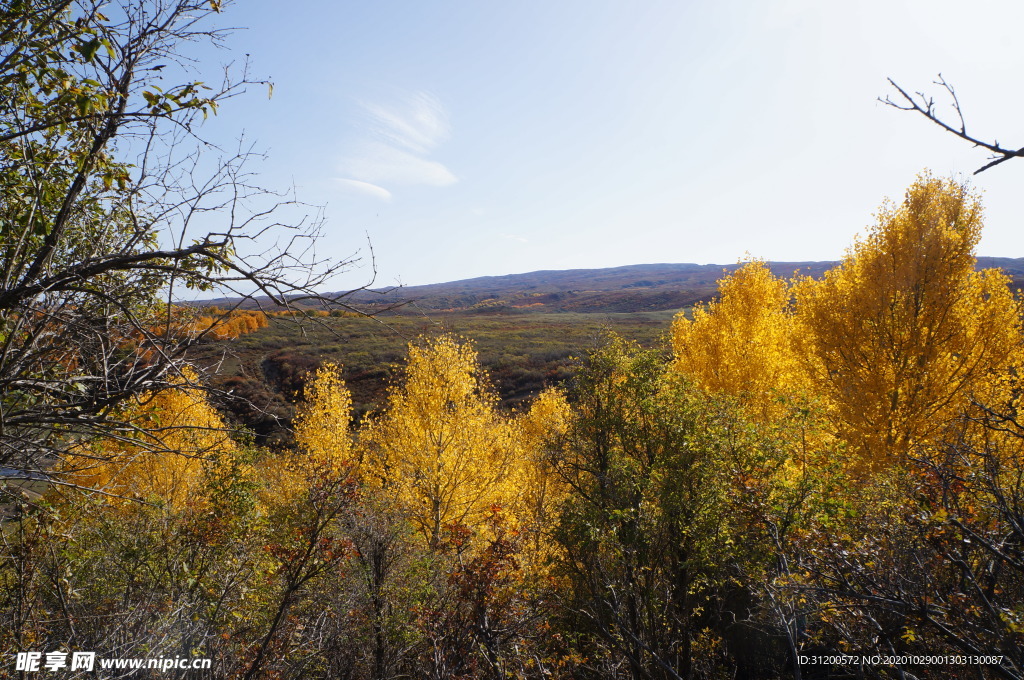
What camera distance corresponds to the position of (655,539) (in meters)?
10.4

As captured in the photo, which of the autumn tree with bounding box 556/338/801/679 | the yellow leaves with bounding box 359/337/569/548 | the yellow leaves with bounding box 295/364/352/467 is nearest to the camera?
the autumn tree with bounding box 556/338/801/679

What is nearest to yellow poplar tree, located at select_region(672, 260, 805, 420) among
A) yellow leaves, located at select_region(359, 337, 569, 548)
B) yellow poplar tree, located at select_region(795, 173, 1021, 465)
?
yellow poplar tree, located at select_region(795, 173, 1021, 465)

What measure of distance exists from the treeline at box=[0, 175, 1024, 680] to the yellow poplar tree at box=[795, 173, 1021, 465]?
0.21 feet

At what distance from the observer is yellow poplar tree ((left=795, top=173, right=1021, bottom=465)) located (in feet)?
42.0

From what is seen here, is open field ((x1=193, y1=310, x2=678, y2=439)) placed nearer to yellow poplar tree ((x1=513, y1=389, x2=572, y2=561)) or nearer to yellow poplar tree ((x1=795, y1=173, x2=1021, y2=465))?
yellow poplar tree ((x1=513, y1=389, x2=572, y2=561))

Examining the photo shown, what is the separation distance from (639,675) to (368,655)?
5.34m

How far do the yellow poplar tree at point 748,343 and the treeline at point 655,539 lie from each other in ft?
7.65

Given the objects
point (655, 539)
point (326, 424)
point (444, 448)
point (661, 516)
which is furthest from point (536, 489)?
point (661, 516)

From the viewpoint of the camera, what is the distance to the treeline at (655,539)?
19.5ft

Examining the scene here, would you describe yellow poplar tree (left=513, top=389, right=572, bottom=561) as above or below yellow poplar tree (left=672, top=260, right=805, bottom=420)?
below

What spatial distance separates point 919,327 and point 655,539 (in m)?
10.0

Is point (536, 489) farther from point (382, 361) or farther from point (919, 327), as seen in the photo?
point (382, 361)

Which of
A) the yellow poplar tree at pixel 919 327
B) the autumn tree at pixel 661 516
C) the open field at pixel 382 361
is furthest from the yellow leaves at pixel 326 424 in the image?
the yellow poplar tree at pixel 919 327

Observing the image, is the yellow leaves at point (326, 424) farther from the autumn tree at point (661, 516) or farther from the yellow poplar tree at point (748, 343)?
the yellow poplar tree at point (748, 343)
